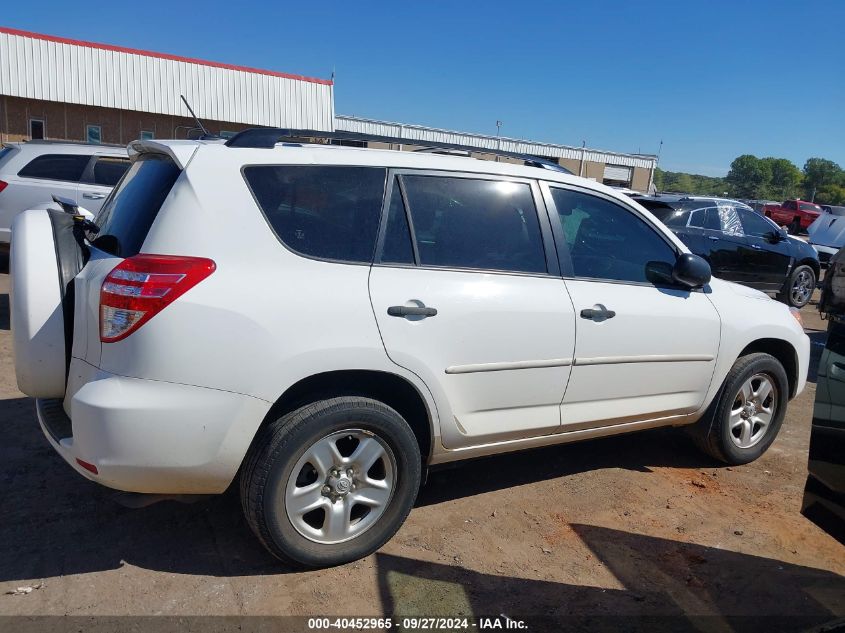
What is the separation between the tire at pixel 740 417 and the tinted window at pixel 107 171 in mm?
7298

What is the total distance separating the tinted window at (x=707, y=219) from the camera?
401 inches

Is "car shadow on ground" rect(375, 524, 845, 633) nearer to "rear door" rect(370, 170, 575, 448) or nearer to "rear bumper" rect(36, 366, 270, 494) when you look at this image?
"rear door" rect(370, 170, 575, 448)

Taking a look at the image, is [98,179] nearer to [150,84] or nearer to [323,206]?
[323,206]

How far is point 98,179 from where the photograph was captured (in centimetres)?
834

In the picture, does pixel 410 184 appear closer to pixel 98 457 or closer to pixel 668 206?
pixel 98 457

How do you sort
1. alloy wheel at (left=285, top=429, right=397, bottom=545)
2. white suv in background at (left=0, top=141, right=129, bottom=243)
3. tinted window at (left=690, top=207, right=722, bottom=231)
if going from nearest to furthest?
alloy wheel at (left=285, top=429, right=397, bottom=545) < white suv in background at (left=0, top=141, right=129, bottom=243) < tinted window at (left=690, top=207, right=722, bottom=231)

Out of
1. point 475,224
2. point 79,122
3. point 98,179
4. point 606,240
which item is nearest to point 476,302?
point 475,224

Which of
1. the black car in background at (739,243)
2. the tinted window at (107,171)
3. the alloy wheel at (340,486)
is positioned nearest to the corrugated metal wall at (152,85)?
the tinted window at (107,171)

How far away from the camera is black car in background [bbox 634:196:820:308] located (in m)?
10.0

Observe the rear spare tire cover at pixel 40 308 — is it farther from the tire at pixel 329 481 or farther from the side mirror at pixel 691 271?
the side mirror at pixel 691 271

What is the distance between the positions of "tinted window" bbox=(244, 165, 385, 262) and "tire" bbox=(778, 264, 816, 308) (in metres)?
10.7

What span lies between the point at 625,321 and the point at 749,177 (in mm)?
107836

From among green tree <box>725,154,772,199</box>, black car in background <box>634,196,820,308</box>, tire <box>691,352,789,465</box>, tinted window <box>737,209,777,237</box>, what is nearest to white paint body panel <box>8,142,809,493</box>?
tire <box>691,352,789,465</box>

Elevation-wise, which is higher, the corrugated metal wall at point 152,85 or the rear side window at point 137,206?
the corrugated metal wall at point 152,85
